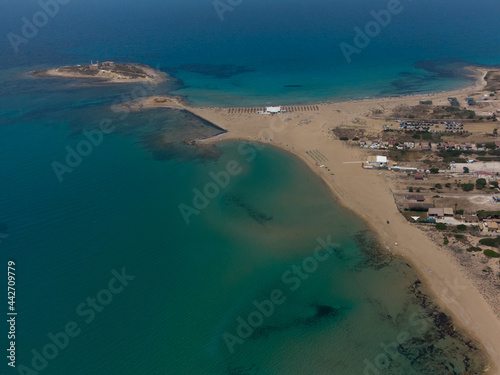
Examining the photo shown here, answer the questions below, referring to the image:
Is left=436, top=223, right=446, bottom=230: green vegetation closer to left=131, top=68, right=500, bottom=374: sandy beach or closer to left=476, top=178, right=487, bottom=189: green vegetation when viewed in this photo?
left=131, top=68, right=500, bottom=374: sandy beach


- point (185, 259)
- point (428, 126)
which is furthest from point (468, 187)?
point (185, 259)

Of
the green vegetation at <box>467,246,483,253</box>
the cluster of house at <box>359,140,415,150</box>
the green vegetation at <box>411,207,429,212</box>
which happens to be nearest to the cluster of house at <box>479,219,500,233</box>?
the green vegetation at <box>467,246,483,253</box>

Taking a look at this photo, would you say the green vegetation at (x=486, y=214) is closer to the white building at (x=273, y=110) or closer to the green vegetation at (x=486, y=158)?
the green vegetation at (x=486, y=158)

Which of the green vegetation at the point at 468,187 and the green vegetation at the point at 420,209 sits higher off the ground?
the green vegetation at the point at 468,187

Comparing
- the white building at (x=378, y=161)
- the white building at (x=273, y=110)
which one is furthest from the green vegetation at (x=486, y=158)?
the white building at (x=273, y=110)

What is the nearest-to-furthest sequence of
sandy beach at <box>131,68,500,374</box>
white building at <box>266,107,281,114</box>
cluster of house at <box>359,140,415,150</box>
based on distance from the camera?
sandy beach at <box>131,68,500,374</box>
cluster of house at <box>359,140,415,150</box>
white building at <box>266,107,281,114</box>
